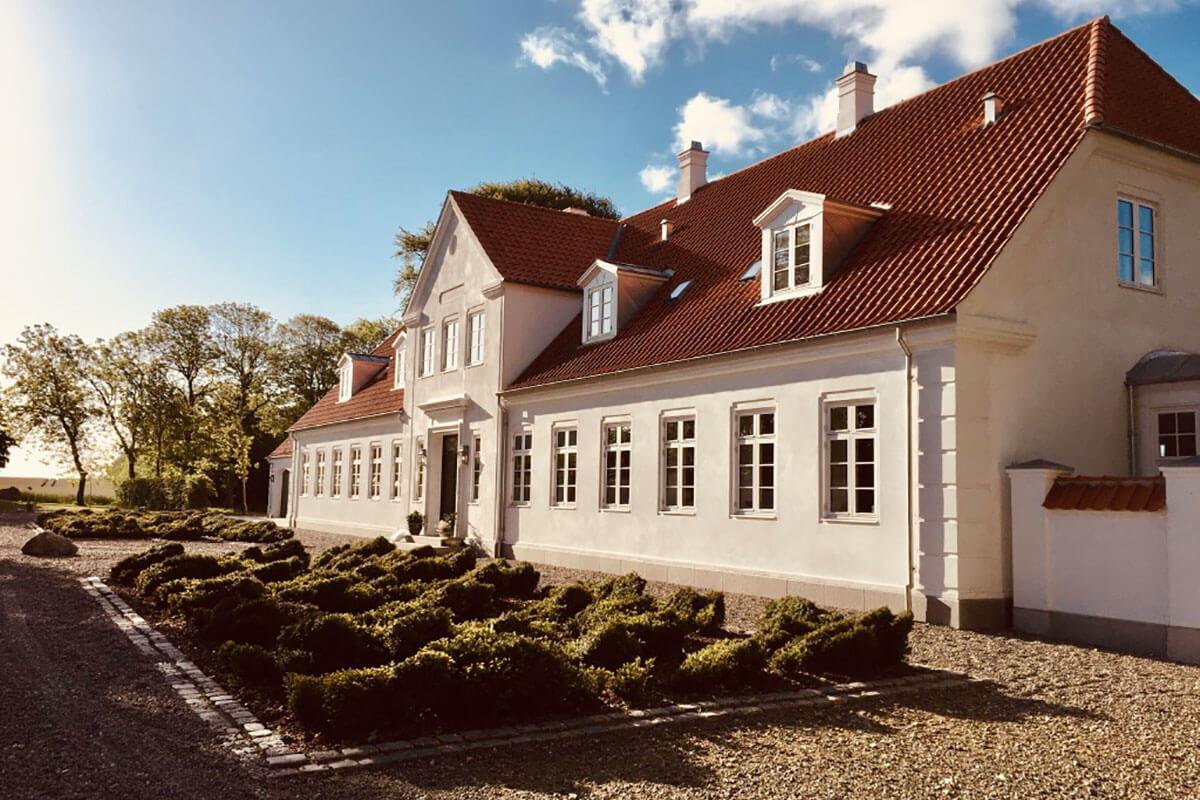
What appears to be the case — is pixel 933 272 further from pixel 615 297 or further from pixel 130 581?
pixel 130 581

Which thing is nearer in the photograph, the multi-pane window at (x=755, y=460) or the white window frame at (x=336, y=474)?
the multi-pane window at (x=755, y=460)

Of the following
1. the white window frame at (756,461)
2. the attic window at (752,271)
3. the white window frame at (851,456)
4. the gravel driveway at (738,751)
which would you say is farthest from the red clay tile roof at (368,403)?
the gravel driveway at (738,751)

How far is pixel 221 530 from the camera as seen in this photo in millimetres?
29109

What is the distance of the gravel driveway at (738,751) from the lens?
226 inches

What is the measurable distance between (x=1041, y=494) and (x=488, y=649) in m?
7.42

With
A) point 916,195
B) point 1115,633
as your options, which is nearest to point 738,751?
point 1115,633

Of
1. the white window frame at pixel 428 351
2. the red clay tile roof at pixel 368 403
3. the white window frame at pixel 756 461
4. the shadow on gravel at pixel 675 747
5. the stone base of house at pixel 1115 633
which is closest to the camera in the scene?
the shadow on gravel at pixel 675 747

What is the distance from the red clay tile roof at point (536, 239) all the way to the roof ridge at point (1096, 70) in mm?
11828

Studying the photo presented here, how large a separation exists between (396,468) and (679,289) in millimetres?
12474

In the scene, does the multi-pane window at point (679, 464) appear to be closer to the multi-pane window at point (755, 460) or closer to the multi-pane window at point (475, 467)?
the multi-pane window at point (755, 460)

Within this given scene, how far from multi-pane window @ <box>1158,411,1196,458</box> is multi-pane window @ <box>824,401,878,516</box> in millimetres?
4060

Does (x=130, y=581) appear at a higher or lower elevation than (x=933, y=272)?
lower

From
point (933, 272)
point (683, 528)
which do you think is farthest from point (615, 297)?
point (933, 272)

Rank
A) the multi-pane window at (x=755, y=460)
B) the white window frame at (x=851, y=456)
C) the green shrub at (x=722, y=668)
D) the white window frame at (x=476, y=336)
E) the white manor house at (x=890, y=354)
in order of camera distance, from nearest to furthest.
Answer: the green shrub at (x=722, y=668), the white manor house at (x=890, y=354), the white window frame at (x=851, y=456), the multi-pane window at (x=755, y=460), the white window frame at (x=476, y=336)
